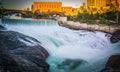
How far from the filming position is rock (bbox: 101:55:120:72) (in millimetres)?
3617

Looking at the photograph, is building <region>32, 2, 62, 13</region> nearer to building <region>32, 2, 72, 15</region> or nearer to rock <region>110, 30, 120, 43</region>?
building <region>32, 2, 72, 15</region>

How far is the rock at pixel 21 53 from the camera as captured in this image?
374 centimetres

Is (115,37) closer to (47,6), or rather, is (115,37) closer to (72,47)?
(72,47)

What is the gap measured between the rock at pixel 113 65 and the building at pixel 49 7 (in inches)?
39.4

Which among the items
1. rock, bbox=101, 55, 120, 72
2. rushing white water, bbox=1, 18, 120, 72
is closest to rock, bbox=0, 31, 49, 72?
rushing white water, bbox=1, 18, 120, 72

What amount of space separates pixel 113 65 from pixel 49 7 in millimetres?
1361

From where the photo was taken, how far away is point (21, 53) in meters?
3.80

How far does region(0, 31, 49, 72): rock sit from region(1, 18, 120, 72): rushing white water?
0.09 meters

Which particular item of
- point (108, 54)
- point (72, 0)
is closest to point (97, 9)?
point (72, 0)

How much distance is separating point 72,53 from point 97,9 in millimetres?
803

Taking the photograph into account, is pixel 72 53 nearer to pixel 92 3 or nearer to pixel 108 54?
pixel 108 54

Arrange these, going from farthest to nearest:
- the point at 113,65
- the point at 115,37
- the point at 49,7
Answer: the point at 49,7 → the point at 115,37 → the point at 113,65

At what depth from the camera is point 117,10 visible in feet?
12.5

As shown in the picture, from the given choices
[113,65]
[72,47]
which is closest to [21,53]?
[72,47]
